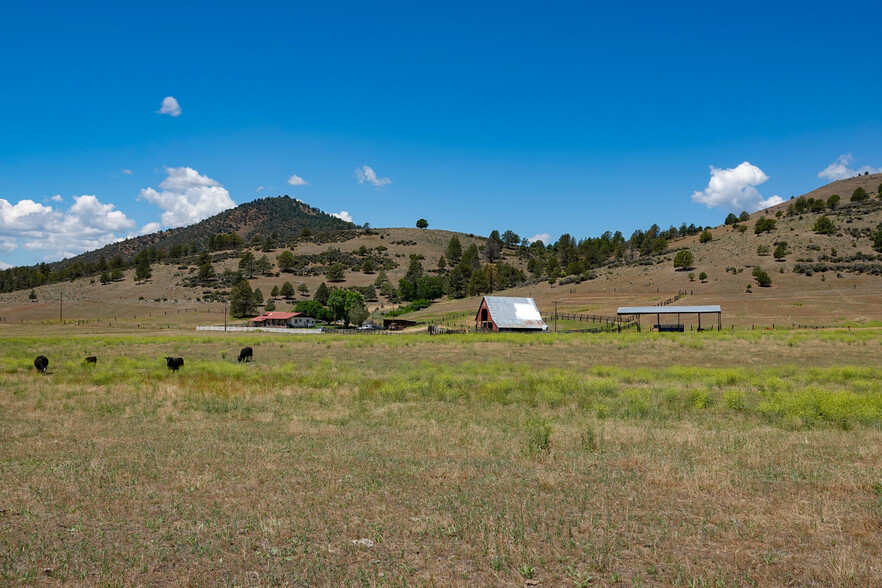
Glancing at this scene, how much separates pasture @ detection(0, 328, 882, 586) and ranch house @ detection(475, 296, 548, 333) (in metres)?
49.6

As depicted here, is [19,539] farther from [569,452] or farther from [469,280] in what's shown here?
[469,280]

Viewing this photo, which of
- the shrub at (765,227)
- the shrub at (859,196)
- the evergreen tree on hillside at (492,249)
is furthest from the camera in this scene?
the evergreen tree on hillside at (492,249)

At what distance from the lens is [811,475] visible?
9.45 m

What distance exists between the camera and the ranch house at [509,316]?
70.0 metres

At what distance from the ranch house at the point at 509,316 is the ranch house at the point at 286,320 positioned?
41521 mm

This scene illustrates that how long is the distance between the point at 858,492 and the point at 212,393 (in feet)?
62.5

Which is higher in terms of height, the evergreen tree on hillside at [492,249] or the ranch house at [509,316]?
the evergreen tree on hillside at [492,249]

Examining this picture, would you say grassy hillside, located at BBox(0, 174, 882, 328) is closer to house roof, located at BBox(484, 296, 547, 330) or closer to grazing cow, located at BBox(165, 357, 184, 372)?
house roof, located at BBox(484, 296, 547, 330)

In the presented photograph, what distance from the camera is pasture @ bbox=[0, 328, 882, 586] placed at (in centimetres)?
641

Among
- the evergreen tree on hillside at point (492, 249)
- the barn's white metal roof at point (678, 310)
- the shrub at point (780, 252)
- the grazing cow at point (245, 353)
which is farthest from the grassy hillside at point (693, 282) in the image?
the grazing cow at point (245, 353)

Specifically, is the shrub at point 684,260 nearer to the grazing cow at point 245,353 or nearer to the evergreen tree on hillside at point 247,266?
the grazing cow at point 245,353

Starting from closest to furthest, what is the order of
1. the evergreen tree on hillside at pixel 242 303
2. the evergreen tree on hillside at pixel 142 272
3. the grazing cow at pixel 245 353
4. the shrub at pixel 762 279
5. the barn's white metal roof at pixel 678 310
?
the grazing cow at pixel 245 353 → the barn's white metal roof at pixel 678 310 → the shrub at pixel 762 279 → the evergreen tree on hillside at pixel 242 303 → the evergreen tree on hillside at pixel 142 272

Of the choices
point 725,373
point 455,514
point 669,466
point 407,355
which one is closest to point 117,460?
point 455,514

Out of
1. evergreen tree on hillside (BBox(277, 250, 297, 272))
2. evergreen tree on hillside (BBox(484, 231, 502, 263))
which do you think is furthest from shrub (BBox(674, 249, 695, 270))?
evergreen tree on hillside (BBox(277, 250, 297, 272))
